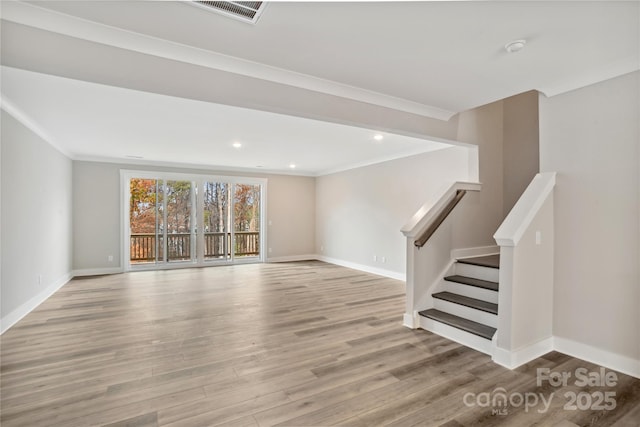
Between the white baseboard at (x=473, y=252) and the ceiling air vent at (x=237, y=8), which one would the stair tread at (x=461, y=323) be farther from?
the ceiling air vent at (x=237, y=8)

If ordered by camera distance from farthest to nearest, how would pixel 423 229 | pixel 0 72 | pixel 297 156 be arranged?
pixel 297 156 < pixel 423 229 < pixel 0 72

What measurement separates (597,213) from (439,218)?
4.57 feet

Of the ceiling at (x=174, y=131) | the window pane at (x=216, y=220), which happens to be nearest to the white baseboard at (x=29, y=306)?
the ceiling at (x=174, y=131)

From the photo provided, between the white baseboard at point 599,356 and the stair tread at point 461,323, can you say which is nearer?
the white baseboard at point 599,356

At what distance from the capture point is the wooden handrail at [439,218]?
3.45 metres

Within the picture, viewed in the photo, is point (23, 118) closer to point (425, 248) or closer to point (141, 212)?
point (141, 212)

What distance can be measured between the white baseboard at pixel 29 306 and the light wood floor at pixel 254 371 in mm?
100

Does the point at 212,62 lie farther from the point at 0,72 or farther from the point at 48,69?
the point at 0,72

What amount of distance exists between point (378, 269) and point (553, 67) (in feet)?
15.7

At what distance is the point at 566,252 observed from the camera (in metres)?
2.81

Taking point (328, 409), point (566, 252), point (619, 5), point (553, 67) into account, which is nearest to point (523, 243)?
point (566, 252)

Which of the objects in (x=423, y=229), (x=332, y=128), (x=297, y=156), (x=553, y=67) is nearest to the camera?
(x=553, y=67)

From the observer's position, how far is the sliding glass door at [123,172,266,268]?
24.0 feet

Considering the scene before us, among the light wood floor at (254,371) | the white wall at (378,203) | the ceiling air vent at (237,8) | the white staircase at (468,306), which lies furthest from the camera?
the white wall at (378,203)
